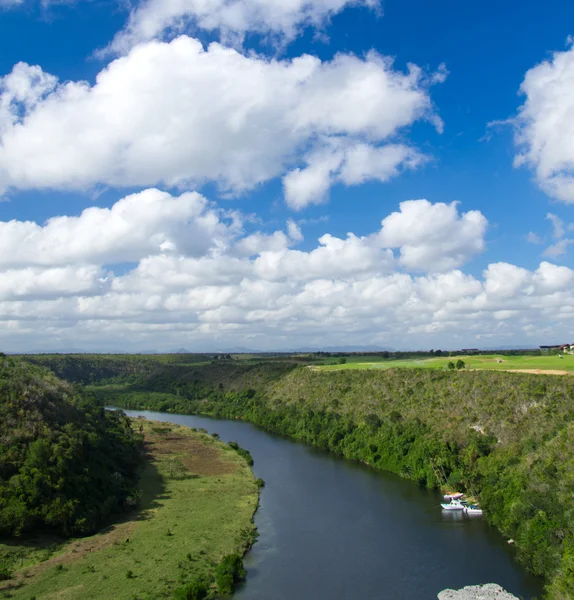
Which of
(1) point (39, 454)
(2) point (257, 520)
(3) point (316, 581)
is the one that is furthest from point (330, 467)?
(1) point (39, 454)

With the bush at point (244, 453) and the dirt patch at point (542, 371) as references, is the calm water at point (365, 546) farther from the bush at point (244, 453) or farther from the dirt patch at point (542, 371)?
the dirt patch at point (542, 371)

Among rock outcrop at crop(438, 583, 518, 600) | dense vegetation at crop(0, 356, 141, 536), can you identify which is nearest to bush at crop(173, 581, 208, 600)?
dense vegetation at crop(0, 356, 141, 536)

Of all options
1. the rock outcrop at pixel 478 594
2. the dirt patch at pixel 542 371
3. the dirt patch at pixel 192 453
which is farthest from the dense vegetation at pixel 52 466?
the dirt patch at pixel 542 371

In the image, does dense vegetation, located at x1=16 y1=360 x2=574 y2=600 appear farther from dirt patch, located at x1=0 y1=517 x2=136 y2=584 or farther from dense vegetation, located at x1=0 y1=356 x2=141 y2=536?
dense vegetation, located at x1=0 y1=356 x2=141 y2=536

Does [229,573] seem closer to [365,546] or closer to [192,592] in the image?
[192,592]

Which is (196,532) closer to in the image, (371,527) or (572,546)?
(371,527)

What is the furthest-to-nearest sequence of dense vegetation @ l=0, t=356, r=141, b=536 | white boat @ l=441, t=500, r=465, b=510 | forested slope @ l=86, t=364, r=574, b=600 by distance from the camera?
1. white boat @ l=441, t=500, r=465, b=510
2. dense vegetation @ l=0, t=356, r=141, b=536
3. forested slope @ l=86, t=364, r=574, b=600
